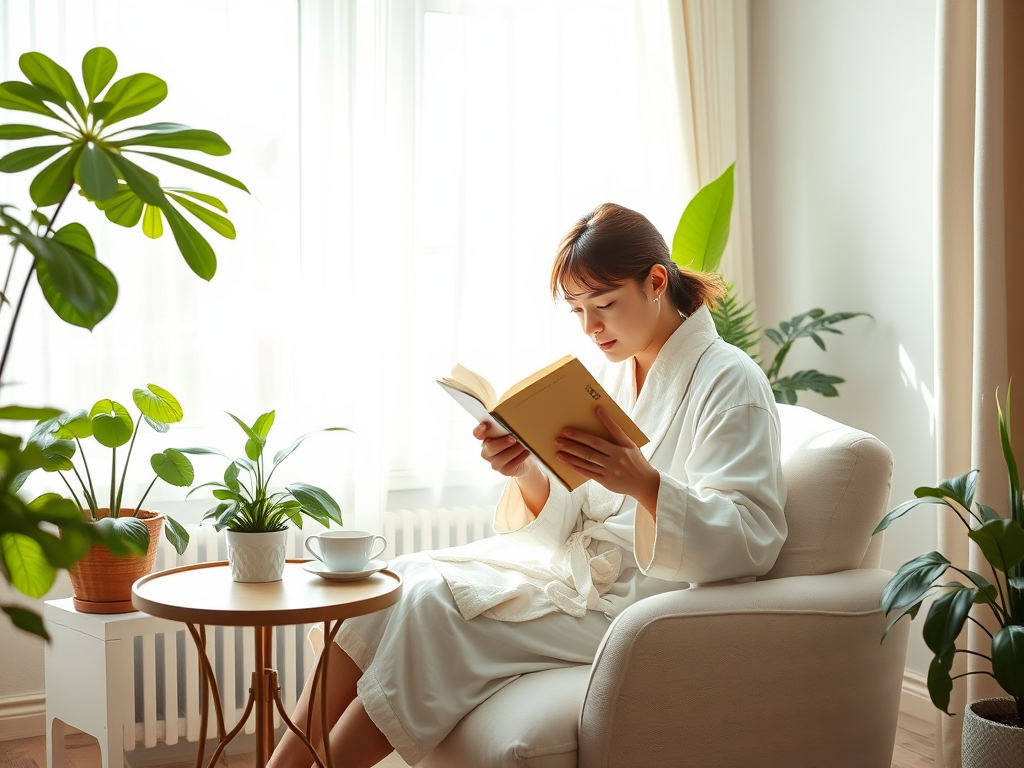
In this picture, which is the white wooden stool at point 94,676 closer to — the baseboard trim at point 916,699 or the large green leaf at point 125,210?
the large green leaf at point 125,210

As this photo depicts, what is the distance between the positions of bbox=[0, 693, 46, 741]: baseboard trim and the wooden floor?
20 mm

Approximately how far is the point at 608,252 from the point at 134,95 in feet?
3.16

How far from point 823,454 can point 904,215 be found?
125 cm

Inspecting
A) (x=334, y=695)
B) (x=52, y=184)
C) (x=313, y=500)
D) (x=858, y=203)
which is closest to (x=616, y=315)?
(x=313, y=500)

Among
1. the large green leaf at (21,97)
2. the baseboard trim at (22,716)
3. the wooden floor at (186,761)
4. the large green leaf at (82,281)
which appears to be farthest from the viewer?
the baseboard trim at (22,716)

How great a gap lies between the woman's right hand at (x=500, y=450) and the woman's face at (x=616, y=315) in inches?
11.1

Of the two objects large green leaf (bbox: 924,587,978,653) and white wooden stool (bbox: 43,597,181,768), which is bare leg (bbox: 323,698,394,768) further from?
large green leaf (bbox: 924,587,978,653)

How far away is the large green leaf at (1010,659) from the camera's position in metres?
1.54

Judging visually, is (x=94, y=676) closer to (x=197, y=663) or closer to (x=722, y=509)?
(x=197, y=663)

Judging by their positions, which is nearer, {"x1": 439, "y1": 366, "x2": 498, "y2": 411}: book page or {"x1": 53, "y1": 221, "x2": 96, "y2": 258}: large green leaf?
{"x1": 53, "y1": 221, "x2": 96, "y2": 258}: large green leaf

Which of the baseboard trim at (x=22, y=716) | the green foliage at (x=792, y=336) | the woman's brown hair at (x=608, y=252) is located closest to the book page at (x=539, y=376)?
the woman's brown hair at (x=608, y=252)

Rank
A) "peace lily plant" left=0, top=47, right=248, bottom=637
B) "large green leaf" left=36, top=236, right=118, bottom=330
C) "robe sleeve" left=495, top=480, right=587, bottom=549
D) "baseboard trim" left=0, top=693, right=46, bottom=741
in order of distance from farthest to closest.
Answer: "baseboard trim" left=0, top=693, right=46, bottom=741
"robe sleeve" left=495, top=480, right=587, bottom=549
"large green leaf" left=36, top=236, right=118, bottom=330
"peace lily plant" left=0, top=47, right=248, bottom=637

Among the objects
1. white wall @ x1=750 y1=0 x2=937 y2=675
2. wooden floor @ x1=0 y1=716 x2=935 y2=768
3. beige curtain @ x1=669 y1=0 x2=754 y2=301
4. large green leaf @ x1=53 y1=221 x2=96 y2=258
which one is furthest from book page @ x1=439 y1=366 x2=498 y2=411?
A: beige curtain @ x1=669 y1=0 x2=754 y2=301

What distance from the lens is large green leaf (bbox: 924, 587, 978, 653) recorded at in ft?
5.13
